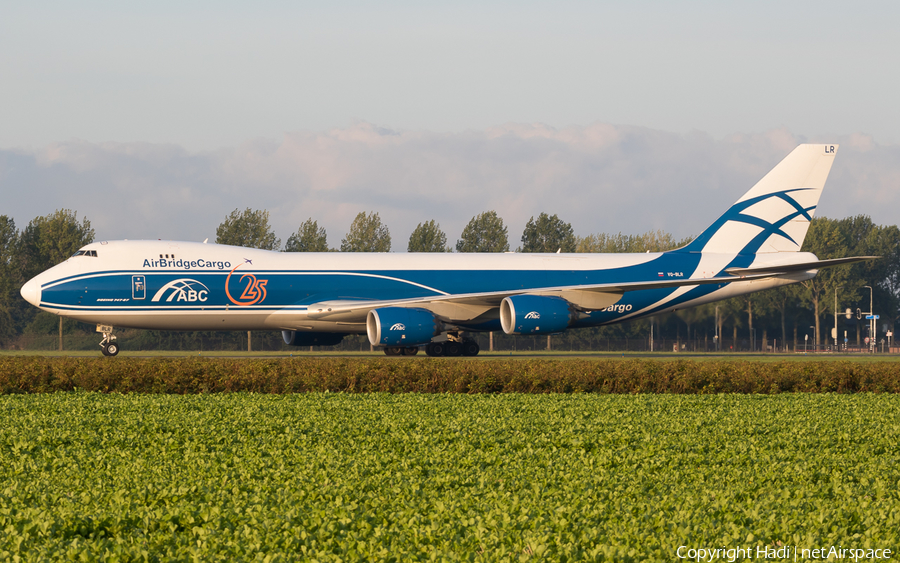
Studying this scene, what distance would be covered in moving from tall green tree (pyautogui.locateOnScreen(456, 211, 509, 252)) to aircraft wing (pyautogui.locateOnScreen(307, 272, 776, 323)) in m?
43.8

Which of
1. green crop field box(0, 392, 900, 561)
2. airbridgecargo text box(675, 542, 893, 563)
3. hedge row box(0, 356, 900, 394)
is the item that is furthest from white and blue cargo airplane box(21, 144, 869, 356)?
airbridgecargo text box(675, 542, 893, 563)

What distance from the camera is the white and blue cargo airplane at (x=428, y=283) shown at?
27047 mm

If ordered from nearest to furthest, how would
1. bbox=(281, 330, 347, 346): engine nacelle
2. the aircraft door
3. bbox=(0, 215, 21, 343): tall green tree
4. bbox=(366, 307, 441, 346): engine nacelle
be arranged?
bbox=(366, 307, 441, 346): engine nacelle, the aircraft door, bbox=(281, 330, 347, 346): engine nacelle, bbox=(0, 215, 21, 343): tall green tree

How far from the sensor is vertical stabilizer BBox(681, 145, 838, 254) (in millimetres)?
32531

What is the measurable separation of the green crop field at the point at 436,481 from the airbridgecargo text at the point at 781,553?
0.43 ft

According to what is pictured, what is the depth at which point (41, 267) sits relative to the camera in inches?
2367

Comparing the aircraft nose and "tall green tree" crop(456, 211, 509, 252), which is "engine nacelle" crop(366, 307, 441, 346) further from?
"tall green tree" crop(456, 211, 509, 252)

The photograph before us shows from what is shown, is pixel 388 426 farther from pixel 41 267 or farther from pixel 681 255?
pixel 41 267

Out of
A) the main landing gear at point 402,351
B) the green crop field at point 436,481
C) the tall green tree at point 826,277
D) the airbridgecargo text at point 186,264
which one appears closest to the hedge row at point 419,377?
the green crop field at point 436,481

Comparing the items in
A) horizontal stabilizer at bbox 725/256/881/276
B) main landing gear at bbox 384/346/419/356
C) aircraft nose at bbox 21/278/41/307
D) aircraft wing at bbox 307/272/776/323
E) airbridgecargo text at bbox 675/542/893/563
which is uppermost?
horizontal stabilizer at bbox 725/256/881/276

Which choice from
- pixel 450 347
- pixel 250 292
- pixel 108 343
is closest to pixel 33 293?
pixel 108 343

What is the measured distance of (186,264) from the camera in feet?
90.6

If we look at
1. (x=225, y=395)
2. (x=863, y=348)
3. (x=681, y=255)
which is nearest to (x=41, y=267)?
(x=681, y=255)

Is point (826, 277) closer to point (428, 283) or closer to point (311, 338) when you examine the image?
point (428, 283)
